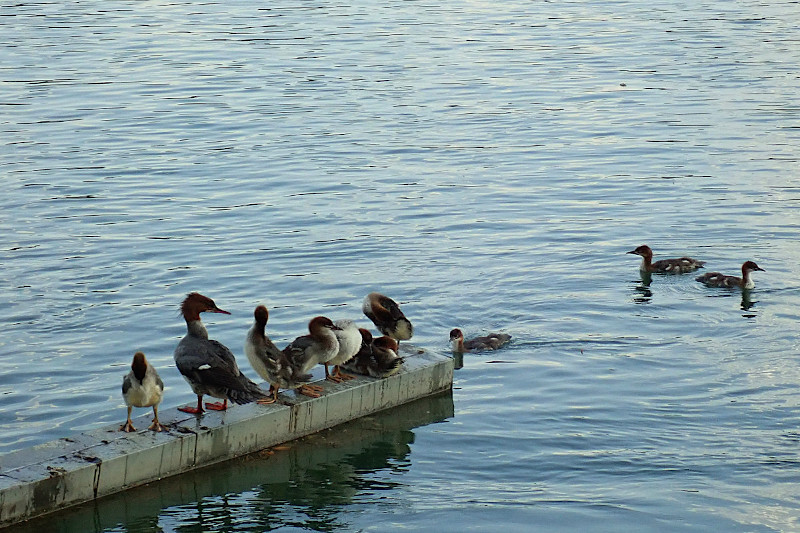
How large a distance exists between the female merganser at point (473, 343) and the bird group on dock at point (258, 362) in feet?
5.11

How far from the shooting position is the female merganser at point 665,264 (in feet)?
50.3

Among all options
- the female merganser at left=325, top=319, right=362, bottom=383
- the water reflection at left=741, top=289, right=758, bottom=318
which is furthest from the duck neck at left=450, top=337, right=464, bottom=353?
the water reflection at left=741, top=289, right=758, bottom=318

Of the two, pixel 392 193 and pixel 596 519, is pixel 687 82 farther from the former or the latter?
pixel 596 519

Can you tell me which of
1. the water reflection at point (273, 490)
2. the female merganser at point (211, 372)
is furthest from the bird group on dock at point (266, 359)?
the water reflection at point (273, 490)

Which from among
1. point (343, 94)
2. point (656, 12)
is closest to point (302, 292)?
point (343, 94)

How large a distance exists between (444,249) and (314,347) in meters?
6.49

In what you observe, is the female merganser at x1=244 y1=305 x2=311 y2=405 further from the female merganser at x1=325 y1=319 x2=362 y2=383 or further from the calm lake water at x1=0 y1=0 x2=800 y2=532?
the calm lake water at x1=0 y1=0 x2=800 y2=532

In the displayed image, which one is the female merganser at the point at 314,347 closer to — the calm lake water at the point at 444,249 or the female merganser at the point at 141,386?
the calm lake water at the point at 444,249

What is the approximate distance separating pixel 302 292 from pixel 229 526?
595cm

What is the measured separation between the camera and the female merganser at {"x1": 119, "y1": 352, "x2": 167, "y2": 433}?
930 cm

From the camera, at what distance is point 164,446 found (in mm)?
9430

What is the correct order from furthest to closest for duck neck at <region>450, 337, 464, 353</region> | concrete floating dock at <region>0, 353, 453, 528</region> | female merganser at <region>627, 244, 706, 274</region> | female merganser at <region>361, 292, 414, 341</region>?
female merganser at <region>627, 244, 706, 274</region> → duck neck at <region>450, 337, 464, 353</region> → female merganser at <region>361, 292, 414, 341</region> → concrete floating dock at <region>0, 353, 453, 528</region>

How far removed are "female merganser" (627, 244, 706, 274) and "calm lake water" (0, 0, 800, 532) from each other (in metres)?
0.25

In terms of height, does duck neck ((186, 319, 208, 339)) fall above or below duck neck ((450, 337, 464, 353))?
above
